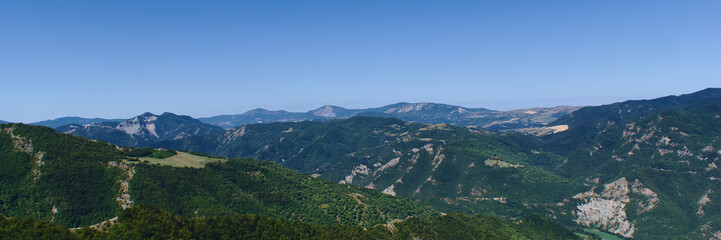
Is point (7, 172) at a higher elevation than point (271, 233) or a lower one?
higher

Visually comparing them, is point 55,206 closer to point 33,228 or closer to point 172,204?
point 172,204

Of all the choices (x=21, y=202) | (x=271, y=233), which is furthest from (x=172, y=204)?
(x=271, y=233)

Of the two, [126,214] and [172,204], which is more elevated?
[126,214]

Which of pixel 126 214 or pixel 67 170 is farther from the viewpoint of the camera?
pixel 67 170

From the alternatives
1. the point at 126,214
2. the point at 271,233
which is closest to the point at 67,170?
the point at 126,214

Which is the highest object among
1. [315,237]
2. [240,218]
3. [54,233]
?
[54,233]

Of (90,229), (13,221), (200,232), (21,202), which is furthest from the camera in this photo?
(21,202)

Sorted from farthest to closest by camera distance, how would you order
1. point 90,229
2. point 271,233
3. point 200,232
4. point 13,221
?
point 271,233
point 200,232
point 90,229
point 13,221

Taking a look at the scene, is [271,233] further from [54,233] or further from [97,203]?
[97,203]

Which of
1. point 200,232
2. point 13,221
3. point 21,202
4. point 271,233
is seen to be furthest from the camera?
point 21,202
